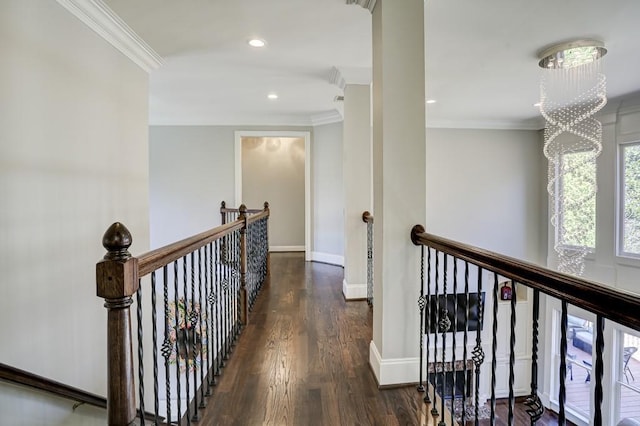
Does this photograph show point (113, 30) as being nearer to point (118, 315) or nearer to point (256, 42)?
point (256, 42)

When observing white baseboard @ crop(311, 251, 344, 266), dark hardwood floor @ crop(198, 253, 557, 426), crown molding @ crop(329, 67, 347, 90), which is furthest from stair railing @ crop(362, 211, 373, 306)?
white baseboard @ crop(311, 251, 344, 266)

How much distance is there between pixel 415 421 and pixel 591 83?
4.38 meters

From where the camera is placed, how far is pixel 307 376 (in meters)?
2.17

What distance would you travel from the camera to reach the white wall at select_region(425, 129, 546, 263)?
661 cm

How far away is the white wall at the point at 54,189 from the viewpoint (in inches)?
72.1

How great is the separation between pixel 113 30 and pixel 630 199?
6.78 m

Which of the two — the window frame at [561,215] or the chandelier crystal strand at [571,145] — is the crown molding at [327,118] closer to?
the chandelier crystal strand at [571,145]

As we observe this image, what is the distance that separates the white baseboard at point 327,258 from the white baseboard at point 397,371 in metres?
3.52

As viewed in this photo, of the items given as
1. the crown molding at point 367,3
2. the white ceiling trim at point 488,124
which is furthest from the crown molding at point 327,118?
the crown molding at point 367,3

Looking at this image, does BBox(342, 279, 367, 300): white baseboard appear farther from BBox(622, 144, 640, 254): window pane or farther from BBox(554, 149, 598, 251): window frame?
BBox(622, 144, 640, 254): window pane

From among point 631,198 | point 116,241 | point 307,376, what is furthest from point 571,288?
point 631,198

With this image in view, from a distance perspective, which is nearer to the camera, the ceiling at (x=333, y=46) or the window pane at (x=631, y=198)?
the ceiling at (x=333, y=46)

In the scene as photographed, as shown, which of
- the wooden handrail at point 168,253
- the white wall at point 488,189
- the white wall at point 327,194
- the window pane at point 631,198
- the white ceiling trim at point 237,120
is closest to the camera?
the wooden handrail at point 168,253

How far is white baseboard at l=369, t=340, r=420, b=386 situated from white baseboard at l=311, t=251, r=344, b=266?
11.5ft
